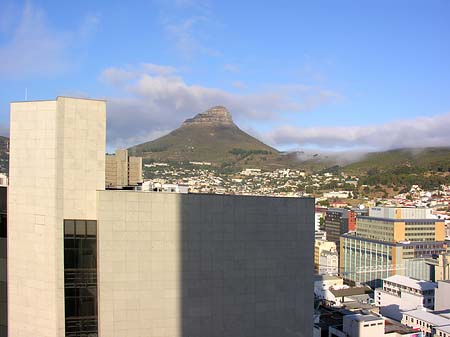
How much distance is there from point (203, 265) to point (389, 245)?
57.2 metres

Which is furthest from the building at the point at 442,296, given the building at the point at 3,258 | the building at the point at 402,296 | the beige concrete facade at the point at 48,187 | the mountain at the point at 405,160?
the mountain at the point at 405,160

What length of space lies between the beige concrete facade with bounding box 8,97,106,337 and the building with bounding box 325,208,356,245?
3132 inches

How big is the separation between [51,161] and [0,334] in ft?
13.5

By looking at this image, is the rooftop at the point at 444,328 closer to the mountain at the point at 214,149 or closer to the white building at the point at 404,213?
the white building at the point at 404,213

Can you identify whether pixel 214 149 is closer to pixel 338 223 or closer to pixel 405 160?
pixel 405 160

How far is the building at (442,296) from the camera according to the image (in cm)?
4050

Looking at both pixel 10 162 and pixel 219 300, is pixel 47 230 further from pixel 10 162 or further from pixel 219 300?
pixel 219 300

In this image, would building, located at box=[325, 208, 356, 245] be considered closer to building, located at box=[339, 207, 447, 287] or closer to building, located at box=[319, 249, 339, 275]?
building, located at box=[339, 207, 447, 287]

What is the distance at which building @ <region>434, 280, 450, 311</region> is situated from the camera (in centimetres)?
4050

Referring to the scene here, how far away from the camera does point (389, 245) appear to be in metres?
61.4

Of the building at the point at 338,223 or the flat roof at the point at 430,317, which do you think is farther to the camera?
the building at the point at 338,223

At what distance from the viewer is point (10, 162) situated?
9.57m

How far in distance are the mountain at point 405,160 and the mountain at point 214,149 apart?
25.1m

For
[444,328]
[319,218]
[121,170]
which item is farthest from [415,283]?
[319,218]
